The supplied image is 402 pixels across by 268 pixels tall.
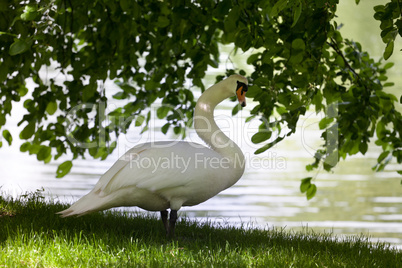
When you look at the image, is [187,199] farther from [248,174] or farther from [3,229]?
[248,174]

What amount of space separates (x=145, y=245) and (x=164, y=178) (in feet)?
1.80

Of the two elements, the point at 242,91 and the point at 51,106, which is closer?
the point at 242,91

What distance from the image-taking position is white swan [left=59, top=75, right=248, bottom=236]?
434cm

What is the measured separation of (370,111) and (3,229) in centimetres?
354

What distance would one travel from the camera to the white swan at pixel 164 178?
434 cm

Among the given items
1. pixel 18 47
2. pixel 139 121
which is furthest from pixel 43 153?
pixel 18 47

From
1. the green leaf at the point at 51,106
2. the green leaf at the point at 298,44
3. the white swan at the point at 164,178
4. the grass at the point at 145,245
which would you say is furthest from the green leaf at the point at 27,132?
the green leaf at the point at 298,44

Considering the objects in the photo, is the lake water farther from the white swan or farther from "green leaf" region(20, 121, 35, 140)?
the white swan

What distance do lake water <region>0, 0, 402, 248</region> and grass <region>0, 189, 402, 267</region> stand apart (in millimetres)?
2468

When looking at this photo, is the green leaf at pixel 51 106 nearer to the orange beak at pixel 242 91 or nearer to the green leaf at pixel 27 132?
the green leaf at pixel 27 132

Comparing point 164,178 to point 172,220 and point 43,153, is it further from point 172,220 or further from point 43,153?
point 43,153

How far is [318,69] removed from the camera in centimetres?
524

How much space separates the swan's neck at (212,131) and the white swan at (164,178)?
0.02 m

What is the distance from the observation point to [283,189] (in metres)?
10.8
